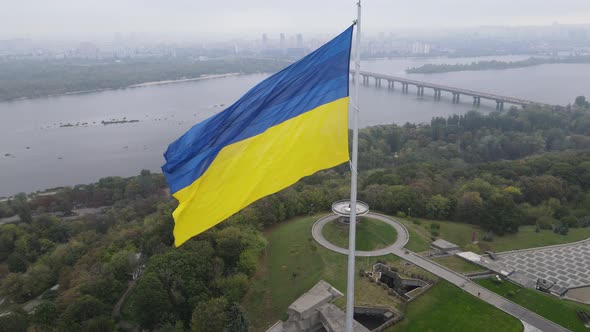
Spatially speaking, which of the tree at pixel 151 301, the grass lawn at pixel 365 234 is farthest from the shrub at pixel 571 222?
the tree at pixel 151 301

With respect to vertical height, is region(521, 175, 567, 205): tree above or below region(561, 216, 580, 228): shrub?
above

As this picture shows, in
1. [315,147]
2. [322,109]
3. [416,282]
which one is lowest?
[416,282]

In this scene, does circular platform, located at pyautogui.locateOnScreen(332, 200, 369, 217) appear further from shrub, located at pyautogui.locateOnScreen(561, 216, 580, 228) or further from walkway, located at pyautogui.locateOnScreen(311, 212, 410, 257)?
shrub, located at pyautogui.locateOnScreen(561, 216, 580, 228)

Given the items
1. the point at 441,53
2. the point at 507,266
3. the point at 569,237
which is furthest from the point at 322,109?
the point at 441,53

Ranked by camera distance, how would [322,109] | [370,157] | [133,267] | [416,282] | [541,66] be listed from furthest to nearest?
[541,66], [370,157], [133,267], [416,282], [322,109]

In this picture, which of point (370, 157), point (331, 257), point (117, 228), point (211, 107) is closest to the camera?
point (331, 257)

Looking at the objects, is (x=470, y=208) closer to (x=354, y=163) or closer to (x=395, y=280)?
(x=395, y=280)

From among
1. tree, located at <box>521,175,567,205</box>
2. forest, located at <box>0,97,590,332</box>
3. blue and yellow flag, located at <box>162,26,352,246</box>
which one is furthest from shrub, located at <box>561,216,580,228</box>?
blue and yellow flag, located at <box>162,26,352,246</box>

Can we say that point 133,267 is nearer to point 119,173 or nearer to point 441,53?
point 119,173
